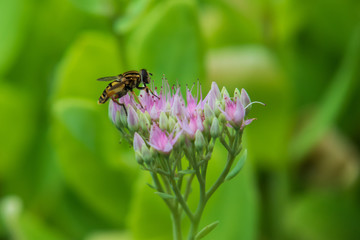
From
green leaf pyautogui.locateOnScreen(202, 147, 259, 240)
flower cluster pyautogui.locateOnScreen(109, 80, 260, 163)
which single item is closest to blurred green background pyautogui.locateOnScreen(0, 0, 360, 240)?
green leaf pyautogui.locateOnScreen(202, 147, 259, 240)

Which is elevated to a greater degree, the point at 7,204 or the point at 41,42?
the point at 41,42

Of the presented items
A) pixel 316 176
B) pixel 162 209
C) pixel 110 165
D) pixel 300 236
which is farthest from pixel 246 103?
pixel 316 176

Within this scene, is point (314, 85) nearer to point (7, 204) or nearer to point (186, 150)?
point (7, 204)

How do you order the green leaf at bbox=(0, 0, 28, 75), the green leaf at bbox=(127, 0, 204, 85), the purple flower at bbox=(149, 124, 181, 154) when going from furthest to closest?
1. the green leaf at bbox=(0, 0, 28, 75)
2. the green leaf at bbox=(127, 0, 204, 85)
3. the purple flower at bbox=(149, 124, 181, 154)

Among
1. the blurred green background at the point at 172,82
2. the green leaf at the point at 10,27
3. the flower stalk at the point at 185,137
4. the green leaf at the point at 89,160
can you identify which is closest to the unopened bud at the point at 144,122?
the flower stalk at the point at 185,137

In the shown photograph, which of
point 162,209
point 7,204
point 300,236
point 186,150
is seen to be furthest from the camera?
point 300,236

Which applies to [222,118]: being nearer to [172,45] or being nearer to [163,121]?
[163,121]

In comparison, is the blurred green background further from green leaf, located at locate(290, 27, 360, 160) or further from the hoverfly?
the hoverfly

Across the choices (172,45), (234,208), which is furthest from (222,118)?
(172,45)
